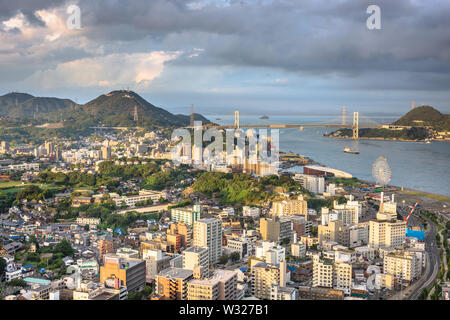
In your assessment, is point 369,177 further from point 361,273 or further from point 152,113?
point 152,113

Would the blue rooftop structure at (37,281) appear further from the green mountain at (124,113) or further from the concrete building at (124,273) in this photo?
the green mountain at (124,113)

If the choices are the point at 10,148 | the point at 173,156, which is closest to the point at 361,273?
the point at 173,156

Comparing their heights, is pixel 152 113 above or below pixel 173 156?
above

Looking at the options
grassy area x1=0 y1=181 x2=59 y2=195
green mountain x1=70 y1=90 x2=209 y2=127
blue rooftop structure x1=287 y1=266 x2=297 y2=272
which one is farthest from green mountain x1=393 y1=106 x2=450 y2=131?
blue rooftop structure x1=287 y1=266 x2=297 y2=272

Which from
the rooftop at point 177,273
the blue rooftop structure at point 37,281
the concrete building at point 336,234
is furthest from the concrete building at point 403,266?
the blue rooftop structure at point 37,281

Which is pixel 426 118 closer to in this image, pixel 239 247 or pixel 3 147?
pixel 3 147

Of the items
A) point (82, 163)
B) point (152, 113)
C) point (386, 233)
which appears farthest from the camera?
point (152, 113)
